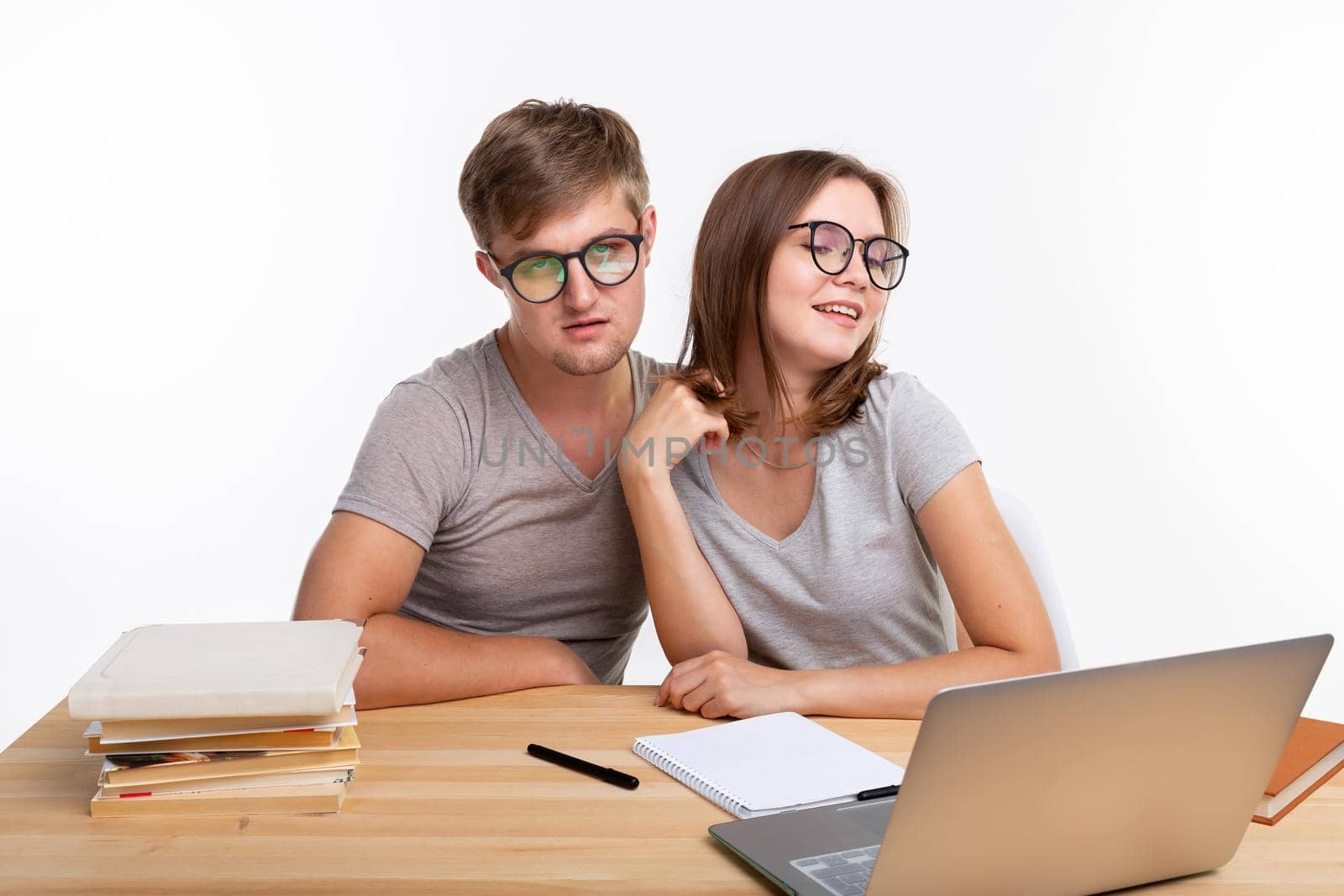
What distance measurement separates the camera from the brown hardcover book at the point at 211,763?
4.20 feet

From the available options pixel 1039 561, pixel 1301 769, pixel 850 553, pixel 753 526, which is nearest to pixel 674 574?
pixel 753 526

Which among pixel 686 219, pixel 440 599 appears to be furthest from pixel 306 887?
pixel 686 219

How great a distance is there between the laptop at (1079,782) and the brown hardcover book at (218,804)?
0.43m

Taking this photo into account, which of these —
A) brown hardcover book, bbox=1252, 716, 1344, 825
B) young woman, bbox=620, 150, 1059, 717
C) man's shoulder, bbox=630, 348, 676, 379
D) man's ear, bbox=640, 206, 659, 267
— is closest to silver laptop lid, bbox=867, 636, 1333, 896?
brown hardcover book, bbox=1252, 716, 1344, 825

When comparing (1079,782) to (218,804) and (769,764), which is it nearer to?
(769,764)

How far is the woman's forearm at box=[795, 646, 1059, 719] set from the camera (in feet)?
5.28

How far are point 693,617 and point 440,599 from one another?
0.58m

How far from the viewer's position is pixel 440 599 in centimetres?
225

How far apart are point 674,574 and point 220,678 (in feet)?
2.53

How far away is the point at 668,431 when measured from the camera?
191cm

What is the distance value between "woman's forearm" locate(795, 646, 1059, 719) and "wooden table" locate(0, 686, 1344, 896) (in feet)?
0.29

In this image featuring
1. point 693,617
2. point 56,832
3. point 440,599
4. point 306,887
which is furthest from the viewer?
point 440,599

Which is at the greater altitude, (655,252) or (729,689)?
(655,252)

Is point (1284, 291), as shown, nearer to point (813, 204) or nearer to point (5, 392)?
point (813, 204)
